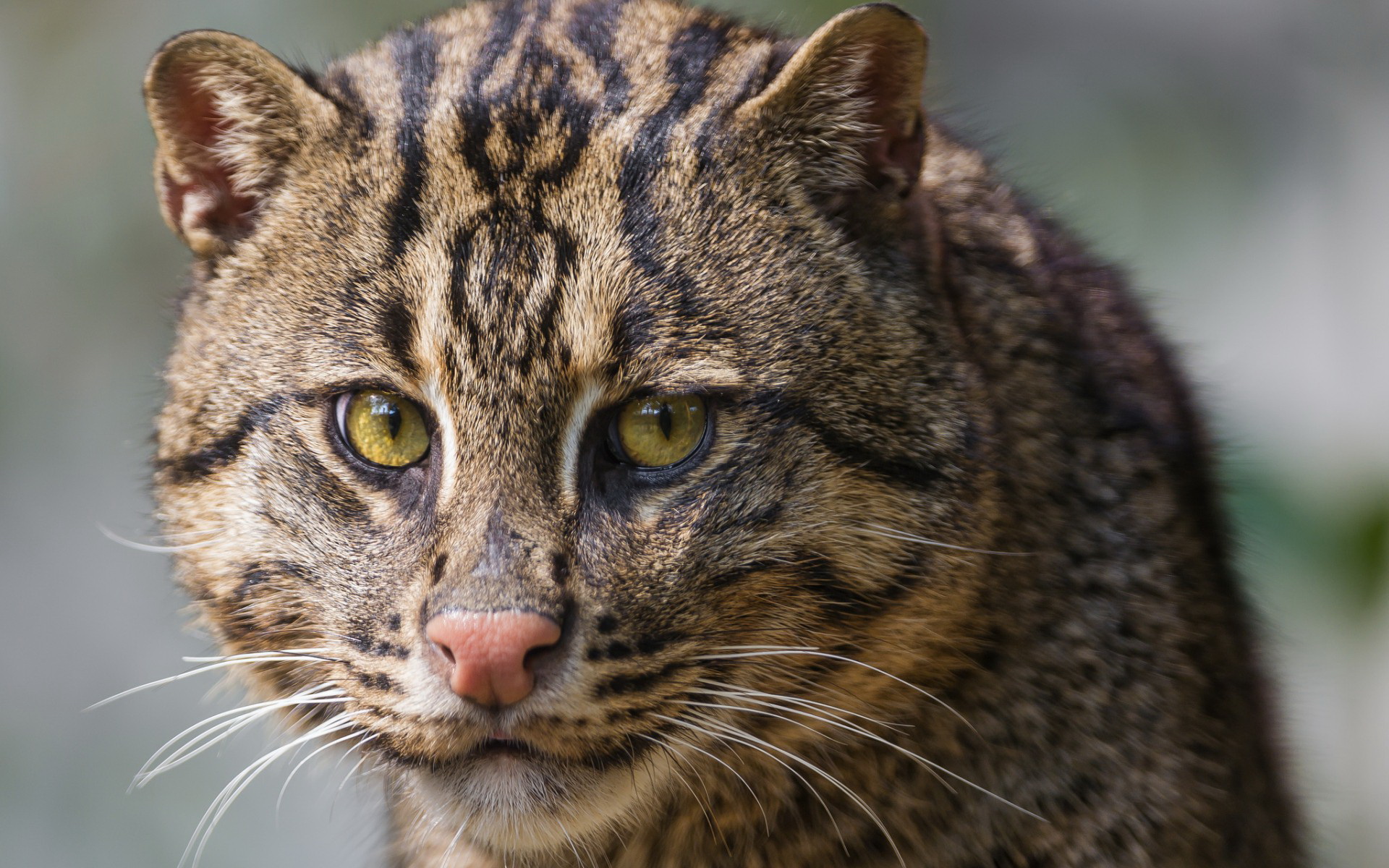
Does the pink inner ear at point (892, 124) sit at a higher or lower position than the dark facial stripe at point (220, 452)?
higher

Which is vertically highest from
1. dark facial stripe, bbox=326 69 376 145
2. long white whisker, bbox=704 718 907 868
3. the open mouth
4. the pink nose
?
dark facial stripe, bbox=326 69 376 145

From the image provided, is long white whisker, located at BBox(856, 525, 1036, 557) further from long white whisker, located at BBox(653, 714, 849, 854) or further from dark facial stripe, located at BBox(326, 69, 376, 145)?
dark facial stripe, located at BBox(326, 69, 376, 145)

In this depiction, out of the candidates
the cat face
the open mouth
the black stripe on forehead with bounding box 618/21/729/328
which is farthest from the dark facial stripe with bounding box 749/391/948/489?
the open mouth

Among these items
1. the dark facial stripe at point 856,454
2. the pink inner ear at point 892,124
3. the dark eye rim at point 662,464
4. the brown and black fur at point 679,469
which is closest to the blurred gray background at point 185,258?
the brown and black fur at point 679,469

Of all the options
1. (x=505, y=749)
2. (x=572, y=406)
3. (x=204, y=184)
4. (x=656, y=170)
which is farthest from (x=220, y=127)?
(x=505, y=749)

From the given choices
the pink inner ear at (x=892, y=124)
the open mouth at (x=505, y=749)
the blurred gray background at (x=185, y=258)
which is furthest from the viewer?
the blurred gray background at (x=185, y=258)

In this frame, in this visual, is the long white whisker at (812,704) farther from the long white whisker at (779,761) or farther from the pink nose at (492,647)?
the pink nose at (492,647)

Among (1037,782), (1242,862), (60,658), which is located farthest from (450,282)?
(60,658)

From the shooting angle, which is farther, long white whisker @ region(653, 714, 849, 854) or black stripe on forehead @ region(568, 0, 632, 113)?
black stripe on forehead @ region(568, 0, 632, 113)
